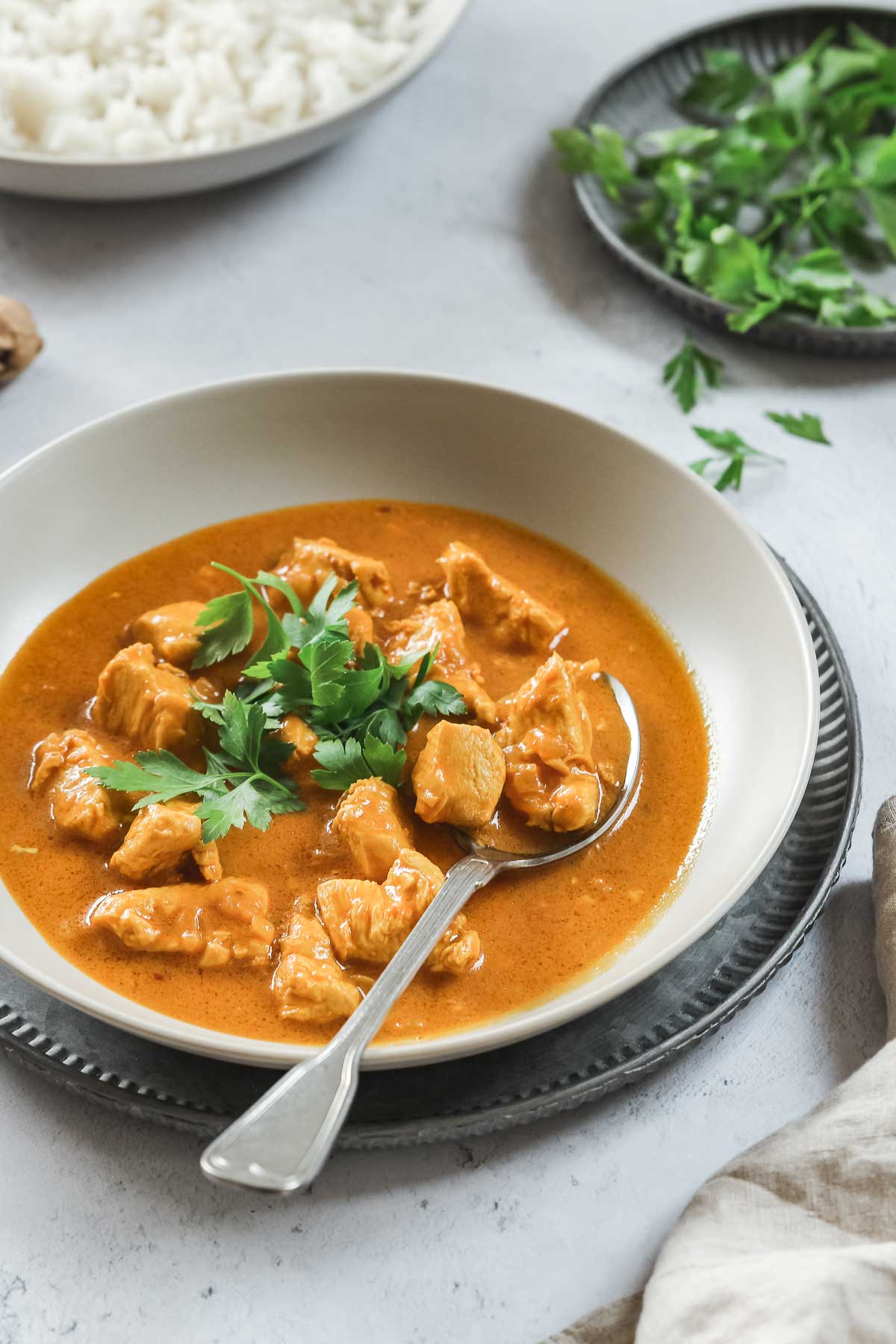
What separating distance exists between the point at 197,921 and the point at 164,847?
118 millimetres

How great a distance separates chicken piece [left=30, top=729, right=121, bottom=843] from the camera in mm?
1935

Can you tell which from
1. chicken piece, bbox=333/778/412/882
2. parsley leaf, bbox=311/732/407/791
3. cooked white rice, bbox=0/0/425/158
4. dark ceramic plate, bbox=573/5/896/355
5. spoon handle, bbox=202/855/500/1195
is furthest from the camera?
cooked white rice, bbox=0/0/425/158

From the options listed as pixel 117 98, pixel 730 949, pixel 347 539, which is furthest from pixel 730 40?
pixel 730 949

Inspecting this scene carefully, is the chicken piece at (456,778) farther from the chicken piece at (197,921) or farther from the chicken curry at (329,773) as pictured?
the chicken piece at (197,921)

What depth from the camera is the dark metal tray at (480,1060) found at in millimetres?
1693

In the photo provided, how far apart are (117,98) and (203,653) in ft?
6.18

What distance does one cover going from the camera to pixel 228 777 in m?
1.96

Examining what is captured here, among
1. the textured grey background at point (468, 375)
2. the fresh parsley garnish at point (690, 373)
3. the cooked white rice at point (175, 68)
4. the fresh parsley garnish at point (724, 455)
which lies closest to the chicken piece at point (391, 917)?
the textured grey background at point (468, 375)

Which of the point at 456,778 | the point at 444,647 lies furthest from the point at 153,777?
the point at 444,647

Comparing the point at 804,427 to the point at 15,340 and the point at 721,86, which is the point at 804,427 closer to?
the point at 721,86

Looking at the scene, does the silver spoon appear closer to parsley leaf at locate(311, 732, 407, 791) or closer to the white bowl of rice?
parsley leaf at locate(311, 732, 407, 791)

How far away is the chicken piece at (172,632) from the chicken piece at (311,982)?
0.59 metres

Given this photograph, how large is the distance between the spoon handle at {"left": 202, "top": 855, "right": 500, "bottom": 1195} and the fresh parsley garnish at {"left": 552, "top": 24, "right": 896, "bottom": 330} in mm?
1981

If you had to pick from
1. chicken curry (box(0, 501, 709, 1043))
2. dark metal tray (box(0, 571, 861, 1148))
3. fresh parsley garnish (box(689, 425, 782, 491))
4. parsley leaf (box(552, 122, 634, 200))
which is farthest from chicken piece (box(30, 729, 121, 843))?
parsley leaf (box(552, 122, 634, 200))
